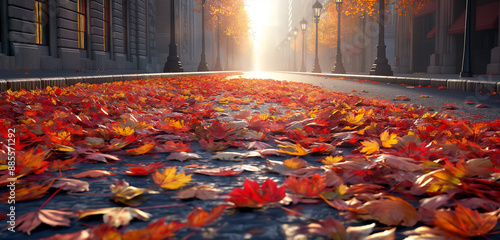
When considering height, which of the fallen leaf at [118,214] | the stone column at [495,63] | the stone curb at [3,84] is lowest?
the fallen leaf at [118,214]

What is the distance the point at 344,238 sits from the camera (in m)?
1.07

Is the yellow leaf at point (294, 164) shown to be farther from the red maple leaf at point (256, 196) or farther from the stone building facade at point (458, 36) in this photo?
the stone building facade at point (458, 36)

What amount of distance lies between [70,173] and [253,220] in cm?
100

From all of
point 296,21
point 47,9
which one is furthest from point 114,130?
point 296,21

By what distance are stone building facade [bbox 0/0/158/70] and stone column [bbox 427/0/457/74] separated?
18.8 metres

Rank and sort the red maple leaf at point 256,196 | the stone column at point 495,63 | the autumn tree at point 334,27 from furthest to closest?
the autumn tree at point 334,27 → the stone column at point 495,63 → the red maple leaf at point 256,196

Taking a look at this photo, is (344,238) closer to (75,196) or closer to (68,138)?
(75,196)

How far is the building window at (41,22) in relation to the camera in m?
15.4

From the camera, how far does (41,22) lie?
618 inches

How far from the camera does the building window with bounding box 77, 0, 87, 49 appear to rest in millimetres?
19094

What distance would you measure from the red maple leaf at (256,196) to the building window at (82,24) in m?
19.7

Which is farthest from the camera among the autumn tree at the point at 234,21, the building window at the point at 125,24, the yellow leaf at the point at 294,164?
the autumn tree at the point at 234,21

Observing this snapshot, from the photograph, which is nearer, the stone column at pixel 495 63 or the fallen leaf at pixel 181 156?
the fallen leaf at pixel 181 156

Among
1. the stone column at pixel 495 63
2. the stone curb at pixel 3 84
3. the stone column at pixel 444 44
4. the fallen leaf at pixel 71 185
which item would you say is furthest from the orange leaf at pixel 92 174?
the stone column at pixel 444 44
